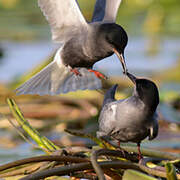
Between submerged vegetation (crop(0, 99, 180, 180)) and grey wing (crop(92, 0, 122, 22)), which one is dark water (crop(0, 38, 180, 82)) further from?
submerged vegetation (crop(0, 99, 180, 180))

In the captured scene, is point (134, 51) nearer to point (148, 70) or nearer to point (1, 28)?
point (148, 70)

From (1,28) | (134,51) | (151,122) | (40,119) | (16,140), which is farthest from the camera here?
(1,28)

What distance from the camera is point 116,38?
117 inches

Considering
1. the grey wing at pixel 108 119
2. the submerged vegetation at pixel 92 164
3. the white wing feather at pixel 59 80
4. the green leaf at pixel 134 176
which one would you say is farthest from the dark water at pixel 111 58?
the green leaf at pixel 134 176

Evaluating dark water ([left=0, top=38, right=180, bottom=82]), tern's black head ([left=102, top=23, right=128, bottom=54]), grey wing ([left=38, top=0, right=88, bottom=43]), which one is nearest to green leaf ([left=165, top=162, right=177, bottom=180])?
tern's black head ([left=102, top=23, right=128, bottom=54])

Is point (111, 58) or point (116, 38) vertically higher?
point (116, 38)

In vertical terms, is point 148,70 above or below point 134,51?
above

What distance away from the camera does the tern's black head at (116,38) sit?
295 cm

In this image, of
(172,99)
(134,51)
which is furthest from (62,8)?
(134,51)

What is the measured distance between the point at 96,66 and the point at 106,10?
9.20 feet

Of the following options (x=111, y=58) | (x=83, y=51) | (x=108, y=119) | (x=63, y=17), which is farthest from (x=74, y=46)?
(x=111, y=58)

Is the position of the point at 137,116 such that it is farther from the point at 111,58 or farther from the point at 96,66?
the point at 111,58

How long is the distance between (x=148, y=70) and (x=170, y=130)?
2305mm

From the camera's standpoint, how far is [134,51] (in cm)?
764
